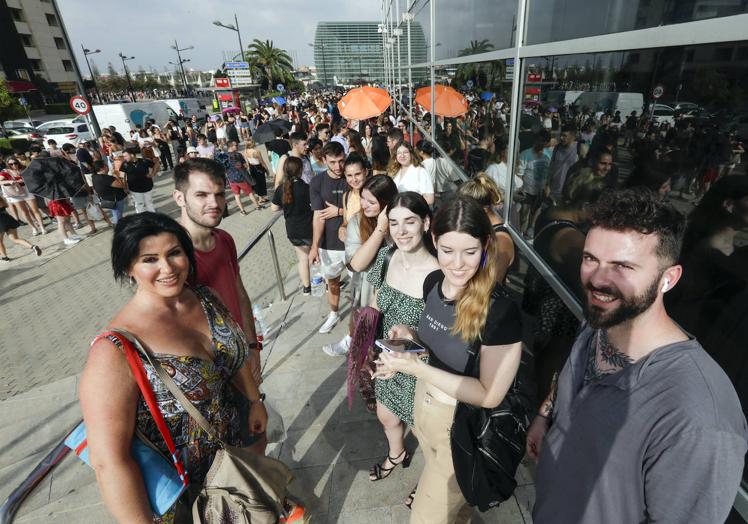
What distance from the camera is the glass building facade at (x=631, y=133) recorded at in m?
1.26

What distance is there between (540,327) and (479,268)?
1400 mm

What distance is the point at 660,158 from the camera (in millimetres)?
1565

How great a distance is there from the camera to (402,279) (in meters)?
2.26

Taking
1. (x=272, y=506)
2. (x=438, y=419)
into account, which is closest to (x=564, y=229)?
(x=438, y=419)

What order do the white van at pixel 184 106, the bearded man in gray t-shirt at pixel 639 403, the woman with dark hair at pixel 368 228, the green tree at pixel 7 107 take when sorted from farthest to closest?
the white van at pixel 184 106 < the green tree at pixel 7 107 < the woman with dark hair at pixel 368 228 < the bearded man in gray t-shirt at pixel 639 403

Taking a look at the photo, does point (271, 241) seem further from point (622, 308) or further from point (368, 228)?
point (622, 308)

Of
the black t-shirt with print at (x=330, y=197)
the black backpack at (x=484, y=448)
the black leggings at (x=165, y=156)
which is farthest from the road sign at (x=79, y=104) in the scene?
the black backpack at (x=484, y=448)

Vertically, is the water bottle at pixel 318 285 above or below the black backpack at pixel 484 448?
below

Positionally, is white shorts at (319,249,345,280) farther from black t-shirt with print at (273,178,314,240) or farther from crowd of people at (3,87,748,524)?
crowd of people at (3,87,748,524)

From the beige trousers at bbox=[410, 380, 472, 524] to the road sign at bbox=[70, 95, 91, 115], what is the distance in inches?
560

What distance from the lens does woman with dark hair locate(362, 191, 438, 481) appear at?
2193 millimetres

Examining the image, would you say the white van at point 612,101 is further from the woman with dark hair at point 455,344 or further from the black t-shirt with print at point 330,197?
the black t-shirt with print at point 330,197

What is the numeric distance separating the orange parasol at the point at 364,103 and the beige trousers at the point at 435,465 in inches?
284

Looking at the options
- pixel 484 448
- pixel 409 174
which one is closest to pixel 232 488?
pixel 484 448
